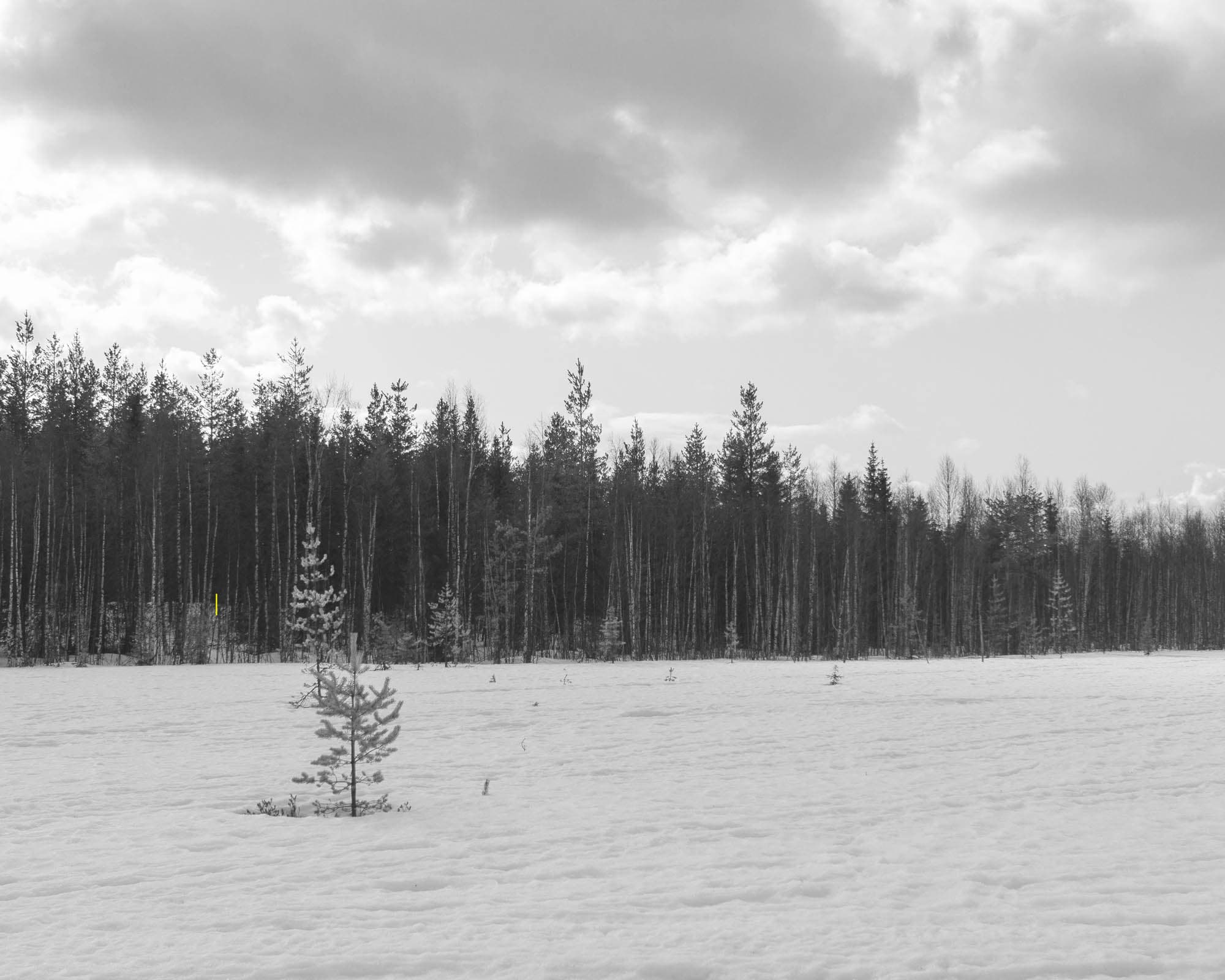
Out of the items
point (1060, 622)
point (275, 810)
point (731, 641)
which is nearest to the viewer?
point (275, 810)

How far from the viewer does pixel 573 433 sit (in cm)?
5069

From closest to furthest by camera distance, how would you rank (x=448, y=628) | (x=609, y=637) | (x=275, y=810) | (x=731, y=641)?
(x=275, y=810)
(x=448, y=628)
(x=609, y=637)
(x=731, y=641)

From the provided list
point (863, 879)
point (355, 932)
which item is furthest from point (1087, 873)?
point (355, 932)

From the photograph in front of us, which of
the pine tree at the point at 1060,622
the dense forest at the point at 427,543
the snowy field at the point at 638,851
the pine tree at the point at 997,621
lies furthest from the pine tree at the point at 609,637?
the pine tree at the point at 997,621

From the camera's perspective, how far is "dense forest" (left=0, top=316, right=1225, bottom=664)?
39406 millimetres

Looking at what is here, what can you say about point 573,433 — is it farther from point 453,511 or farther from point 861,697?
point 861,697

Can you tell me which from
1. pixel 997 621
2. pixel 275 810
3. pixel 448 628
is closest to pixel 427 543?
pixel 448 628

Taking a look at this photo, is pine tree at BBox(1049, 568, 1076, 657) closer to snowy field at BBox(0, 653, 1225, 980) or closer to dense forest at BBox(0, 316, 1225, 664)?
dense forest at BBox(0, 316, 1225, 664)

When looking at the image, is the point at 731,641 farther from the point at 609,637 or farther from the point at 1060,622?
the point at 1060,622

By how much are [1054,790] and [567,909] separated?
23.3ft

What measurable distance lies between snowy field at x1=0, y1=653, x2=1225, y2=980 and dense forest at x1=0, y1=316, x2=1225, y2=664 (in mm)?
12330

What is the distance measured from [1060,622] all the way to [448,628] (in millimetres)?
41971

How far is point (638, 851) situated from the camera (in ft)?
27.7

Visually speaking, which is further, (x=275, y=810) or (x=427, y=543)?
(x=427, y=543)
